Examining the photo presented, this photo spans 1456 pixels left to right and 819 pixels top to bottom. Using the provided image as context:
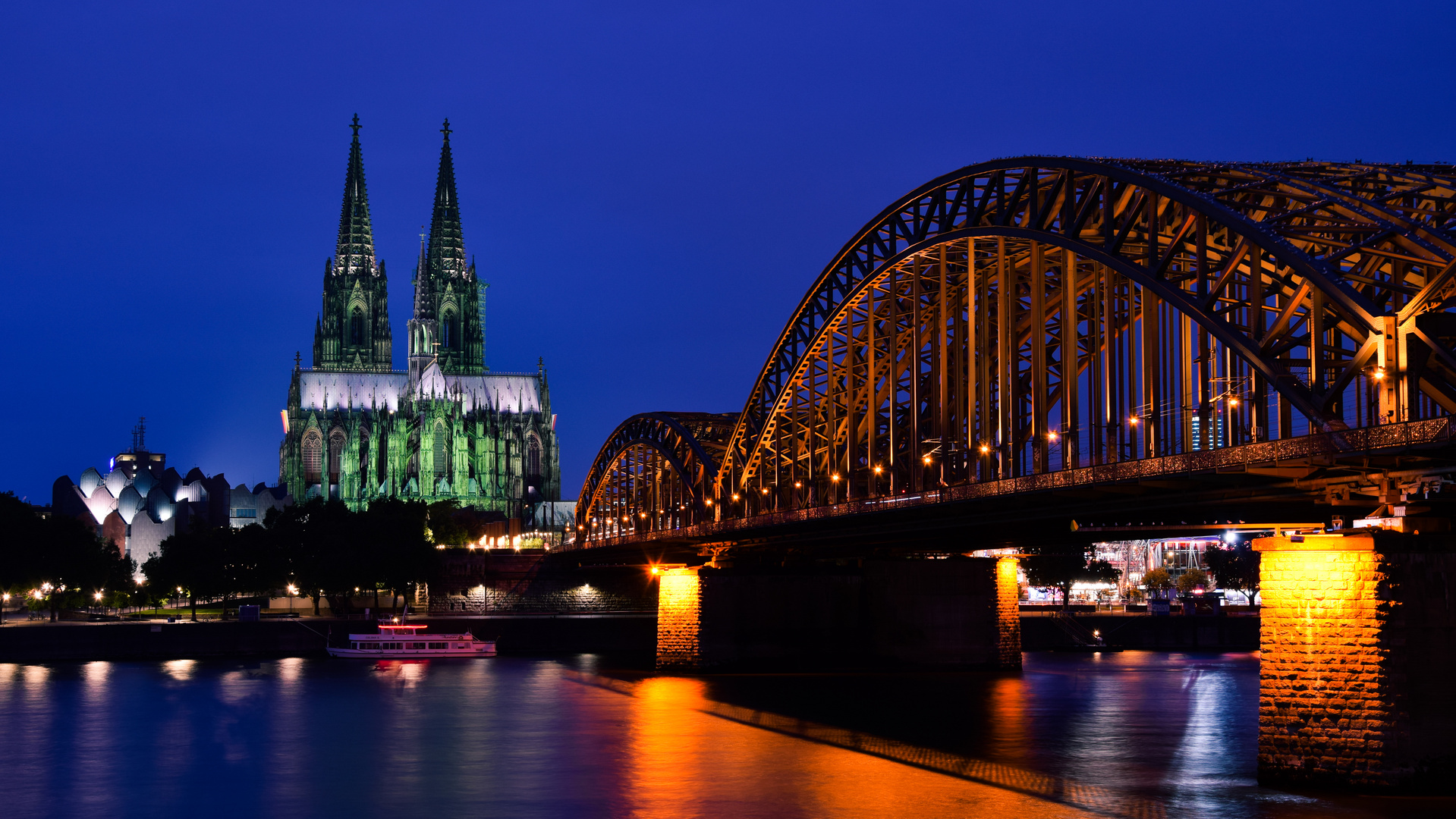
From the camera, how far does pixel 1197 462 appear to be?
125 feet

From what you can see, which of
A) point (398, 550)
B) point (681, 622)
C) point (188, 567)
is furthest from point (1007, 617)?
point (188, 567)

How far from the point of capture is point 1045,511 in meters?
50.0

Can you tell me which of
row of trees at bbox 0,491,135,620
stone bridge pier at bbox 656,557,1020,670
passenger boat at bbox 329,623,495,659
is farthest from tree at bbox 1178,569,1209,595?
row of trees at bbox 0,491,135,620

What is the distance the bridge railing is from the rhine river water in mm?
7322

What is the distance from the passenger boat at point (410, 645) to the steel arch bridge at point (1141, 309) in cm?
3880

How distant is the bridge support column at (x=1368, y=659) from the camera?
33688mm

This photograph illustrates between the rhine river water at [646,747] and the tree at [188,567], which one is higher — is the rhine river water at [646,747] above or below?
below

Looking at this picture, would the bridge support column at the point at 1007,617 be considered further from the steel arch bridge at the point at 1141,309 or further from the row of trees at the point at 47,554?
the row of trees at the point at 47,554

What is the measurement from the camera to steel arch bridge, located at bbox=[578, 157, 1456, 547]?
34875 millimetres

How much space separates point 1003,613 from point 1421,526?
158 ft

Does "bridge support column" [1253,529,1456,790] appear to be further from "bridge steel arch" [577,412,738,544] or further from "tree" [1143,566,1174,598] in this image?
"tree" [1143,566,1174,598]

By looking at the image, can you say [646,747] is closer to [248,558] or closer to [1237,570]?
[248,558]

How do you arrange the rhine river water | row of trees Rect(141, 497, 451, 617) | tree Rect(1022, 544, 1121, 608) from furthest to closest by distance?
tree Rect(1022, 544, 1121, 608) < row of trees Rect(141, 497, 451, 617) < the rhine river water

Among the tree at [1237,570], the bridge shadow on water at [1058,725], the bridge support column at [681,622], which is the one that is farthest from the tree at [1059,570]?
the bridge support column at [681,622]
